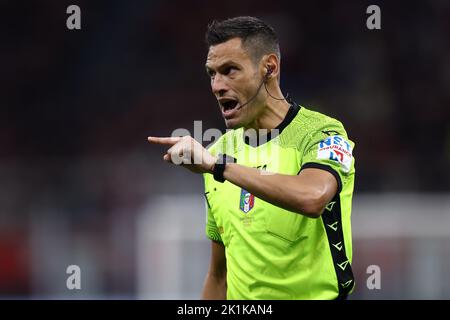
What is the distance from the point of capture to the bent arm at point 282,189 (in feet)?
10.9

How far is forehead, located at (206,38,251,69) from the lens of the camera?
12.7ft

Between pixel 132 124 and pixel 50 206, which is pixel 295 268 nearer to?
pixel 50 206

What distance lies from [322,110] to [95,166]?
2.87 metres

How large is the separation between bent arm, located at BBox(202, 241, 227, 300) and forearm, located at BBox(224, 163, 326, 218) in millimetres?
1051

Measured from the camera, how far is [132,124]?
404 inches

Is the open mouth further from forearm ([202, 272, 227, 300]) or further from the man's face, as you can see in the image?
forearm ([202, 272, 227, 300])

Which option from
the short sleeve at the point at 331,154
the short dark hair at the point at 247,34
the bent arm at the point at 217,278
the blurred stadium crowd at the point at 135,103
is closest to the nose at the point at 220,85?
the short dark hair at the point at 247,34

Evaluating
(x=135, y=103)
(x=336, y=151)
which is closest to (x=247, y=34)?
(x=336, y=151)

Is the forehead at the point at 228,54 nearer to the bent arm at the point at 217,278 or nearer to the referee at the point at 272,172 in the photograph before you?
the referee at the point at 272,172

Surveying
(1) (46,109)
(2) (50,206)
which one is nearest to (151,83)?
(1) (46,109)

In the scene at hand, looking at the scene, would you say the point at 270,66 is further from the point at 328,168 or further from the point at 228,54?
the point at 328,168

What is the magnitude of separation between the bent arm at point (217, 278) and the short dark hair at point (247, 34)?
108 centimetres

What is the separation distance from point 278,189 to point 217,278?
1184 millimetres

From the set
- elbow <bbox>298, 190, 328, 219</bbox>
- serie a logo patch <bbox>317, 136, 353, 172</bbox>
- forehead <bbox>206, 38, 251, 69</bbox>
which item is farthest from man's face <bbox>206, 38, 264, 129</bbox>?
elbow <bbox>298, 190, 328, 219</bbox>
